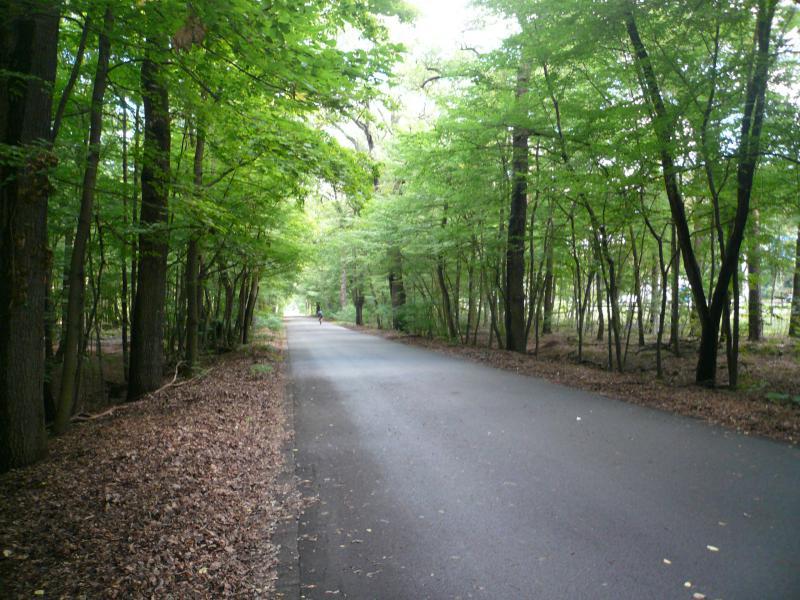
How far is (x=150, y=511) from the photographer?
3516 millimetres

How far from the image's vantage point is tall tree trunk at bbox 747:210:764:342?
9.74m

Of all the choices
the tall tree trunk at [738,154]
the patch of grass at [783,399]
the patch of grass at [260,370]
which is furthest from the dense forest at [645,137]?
the patch of grass at [260,370]

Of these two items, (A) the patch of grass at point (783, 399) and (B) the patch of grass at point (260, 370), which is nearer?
(A) the patch of grass at point (783, 399)

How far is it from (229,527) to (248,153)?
569 cm

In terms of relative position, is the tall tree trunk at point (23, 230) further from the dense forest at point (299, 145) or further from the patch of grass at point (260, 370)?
the patch of grass at point (260, 370)

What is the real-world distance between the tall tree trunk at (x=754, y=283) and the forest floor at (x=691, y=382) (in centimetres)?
77

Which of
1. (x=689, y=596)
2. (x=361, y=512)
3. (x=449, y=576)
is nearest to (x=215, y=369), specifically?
(x=361, y=512)

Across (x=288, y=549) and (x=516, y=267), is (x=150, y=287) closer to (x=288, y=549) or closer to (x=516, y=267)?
(x=288, y=549)

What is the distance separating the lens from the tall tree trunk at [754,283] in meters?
9.74

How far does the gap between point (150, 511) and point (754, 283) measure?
516 inches

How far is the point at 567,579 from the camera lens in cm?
286

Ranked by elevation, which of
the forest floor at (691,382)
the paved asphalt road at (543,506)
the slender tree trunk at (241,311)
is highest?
the slender tree trunk at (241,311)

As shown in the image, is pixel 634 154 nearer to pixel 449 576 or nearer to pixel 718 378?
pixel 718 378

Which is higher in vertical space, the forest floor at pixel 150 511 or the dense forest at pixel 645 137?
the dense forest at pixel 645 137
